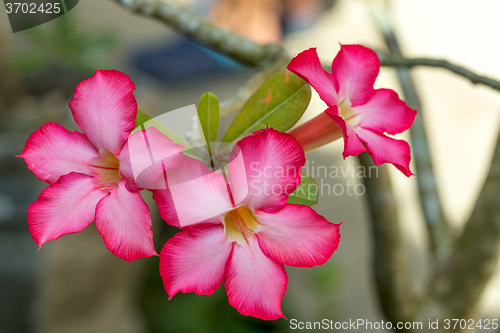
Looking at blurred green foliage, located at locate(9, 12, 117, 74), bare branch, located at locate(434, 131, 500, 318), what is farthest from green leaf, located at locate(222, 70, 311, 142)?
blurred green foliage, located at locate(9, 12, 117, 74)

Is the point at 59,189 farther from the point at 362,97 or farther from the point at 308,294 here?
the point at 308,294

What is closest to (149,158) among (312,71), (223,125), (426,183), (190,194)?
(190,194)

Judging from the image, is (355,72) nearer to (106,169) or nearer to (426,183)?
(106,169)

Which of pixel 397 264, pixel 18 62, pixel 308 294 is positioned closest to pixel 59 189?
pixel 397 264

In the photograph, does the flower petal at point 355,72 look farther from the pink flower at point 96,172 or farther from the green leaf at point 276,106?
the pink flower at point 96,172

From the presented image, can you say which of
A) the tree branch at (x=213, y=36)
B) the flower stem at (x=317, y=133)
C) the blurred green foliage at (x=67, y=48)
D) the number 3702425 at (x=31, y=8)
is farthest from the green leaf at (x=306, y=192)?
the blurred green foliage at (x=67, y=48)

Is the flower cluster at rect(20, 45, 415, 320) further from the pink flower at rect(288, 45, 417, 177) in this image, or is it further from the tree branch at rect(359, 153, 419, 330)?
the tree branch at rect(359, 153, 419, 330)
